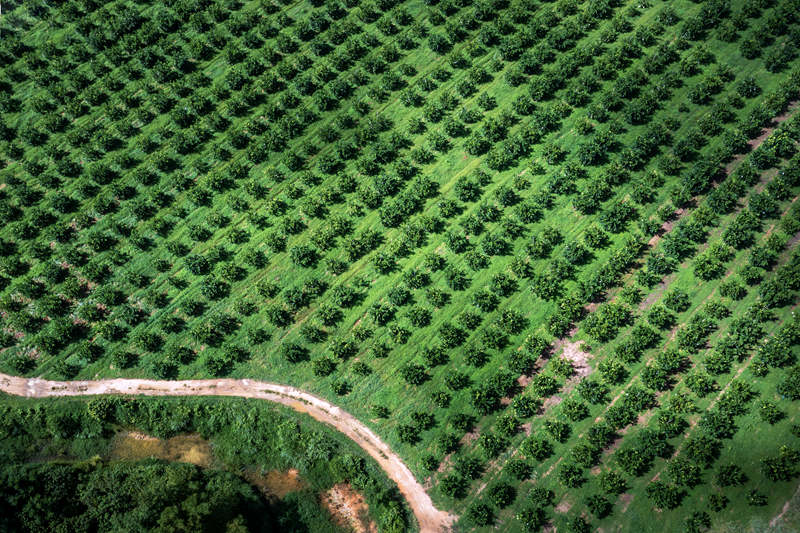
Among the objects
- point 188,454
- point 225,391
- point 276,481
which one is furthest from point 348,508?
point 225,391

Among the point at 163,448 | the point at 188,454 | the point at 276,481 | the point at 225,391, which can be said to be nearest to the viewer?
the point at 276,481

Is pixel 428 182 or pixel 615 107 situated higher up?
pixel 615 107

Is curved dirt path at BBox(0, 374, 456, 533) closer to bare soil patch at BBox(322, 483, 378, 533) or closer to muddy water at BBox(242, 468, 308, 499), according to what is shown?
bare soil patch at BBox(322, 483, 378, 533)

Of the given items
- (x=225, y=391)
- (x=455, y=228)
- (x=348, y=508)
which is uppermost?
(x=455, y=228)

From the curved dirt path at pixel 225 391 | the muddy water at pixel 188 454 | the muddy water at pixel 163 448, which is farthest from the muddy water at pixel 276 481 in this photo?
the curved dirt path at pixel 225 391

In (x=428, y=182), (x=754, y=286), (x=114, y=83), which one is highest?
(x=114, y=83)

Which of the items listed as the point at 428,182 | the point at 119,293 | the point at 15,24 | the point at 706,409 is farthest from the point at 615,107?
the point at 15,24

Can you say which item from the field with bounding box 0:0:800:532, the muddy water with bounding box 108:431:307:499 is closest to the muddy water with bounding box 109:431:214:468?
the muddy water with bounding box 108:431:307:499

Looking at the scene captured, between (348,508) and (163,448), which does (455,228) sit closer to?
(348,508)

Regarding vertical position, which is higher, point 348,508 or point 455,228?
point 455,228

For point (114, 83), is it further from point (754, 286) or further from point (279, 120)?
point (754, 286)
